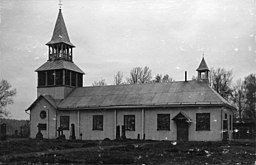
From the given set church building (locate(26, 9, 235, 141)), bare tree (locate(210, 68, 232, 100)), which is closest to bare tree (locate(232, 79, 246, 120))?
bare tree (locate(210, 68, 232, 100))

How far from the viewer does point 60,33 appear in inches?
1613

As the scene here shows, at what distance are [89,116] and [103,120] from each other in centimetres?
157

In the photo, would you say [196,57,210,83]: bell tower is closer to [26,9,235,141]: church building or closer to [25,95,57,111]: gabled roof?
[26,9,235,141]: church building

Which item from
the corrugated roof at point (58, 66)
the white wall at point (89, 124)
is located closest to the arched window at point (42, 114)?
the white wall at point (89, 124)

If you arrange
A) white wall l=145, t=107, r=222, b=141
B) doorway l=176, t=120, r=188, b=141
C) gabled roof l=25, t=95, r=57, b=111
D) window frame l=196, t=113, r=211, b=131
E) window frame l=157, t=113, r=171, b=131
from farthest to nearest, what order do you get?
gabled roof l=25, t=95, r=57, b=111, window frame l=157, t=113, r=171, b=131, doorway l=176, t=120, r=188, b=141, window frame l=196, t=113, r=211, b=131, white wall l=145, t=107, r=222, b=141

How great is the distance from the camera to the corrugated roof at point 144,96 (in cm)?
3169

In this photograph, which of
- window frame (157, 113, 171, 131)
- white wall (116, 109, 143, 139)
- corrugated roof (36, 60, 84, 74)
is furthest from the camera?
corrugated roof (36, 60, 84, 74)

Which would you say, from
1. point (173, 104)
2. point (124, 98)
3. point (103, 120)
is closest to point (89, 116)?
point (103, 120)

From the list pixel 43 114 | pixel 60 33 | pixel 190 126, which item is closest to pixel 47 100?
pixel 43 114

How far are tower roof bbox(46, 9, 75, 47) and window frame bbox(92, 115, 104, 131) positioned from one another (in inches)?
392

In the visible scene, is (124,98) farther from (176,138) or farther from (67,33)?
(67,33)

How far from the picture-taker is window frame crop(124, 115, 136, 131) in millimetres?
33438

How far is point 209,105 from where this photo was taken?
3045 cm

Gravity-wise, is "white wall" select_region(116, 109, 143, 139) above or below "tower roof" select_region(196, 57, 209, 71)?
below
